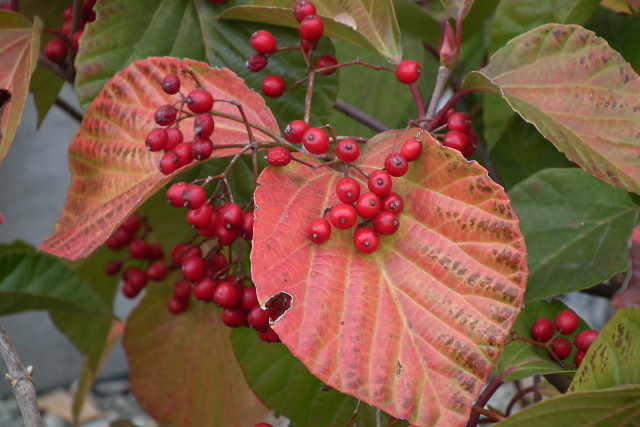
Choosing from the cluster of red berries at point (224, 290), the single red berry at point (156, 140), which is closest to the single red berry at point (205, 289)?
the cluster of red berries at point (224, 290)

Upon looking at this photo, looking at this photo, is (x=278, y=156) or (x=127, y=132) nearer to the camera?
(x=278, y=156)

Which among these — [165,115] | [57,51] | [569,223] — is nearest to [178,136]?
[165,115]

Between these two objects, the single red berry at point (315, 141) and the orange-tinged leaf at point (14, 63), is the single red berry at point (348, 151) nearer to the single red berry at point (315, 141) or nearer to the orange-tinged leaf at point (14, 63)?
the single red berry at point (315, 141)

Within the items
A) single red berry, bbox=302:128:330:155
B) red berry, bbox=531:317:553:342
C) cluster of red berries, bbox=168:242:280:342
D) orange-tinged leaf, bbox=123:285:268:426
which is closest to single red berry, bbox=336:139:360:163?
single red berry, bbox=302:128:330:155

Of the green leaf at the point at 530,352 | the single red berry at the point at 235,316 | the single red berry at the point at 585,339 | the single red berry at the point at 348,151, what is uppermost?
the single red berry at the point at 348,151

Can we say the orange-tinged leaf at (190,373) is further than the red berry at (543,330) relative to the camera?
Yes

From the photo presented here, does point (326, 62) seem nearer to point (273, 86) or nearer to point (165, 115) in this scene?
point (273, 86)
